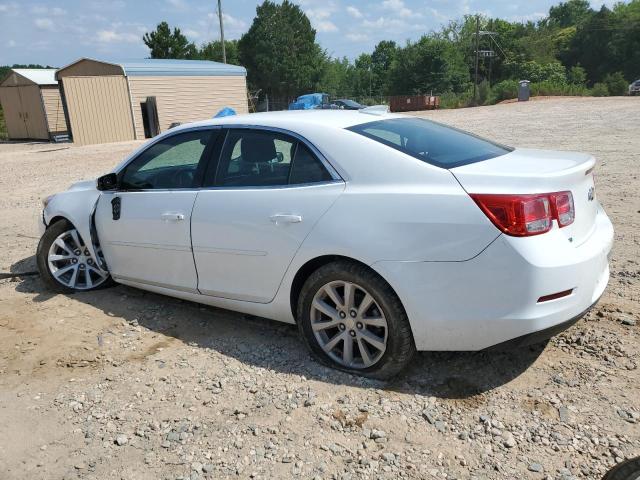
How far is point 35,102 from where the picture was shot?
29.7 metres

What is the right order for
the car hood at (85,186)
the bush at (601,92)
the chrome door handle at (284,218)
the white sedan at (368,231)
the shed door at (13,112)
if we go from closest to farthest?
1. the white sedan at (368,231)
2. the chrome door handle at (284,218)
3. the car hood at (85,186)
4. the shed door at (13,112)
5. the bush at (601,92)

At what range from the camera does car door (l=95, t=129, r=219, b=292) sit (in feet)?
13.3

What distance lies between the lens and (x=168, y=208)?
13.4ft

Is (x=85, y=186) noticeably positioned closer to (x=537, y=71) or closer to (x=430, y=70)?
(x=430, y=70)

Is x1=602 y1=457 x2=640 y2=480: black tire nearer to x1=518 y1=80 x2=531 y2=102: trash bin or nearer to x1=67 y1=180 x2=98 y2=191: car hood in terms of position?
x1=67 y1=180 x2=98 y2=191: car hood

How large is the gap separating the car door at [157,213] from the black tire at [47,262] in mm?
538

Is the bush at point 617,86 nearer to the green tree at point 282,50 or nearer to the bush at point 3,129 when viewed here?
the green tree at point 282,50

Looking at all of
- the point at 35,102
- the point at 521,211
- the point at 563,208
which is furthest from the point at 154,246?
the point at 35,102

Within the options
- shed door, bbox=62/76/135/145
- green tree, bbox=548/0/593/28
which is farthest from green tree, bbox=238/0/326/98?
green tree, bbox=548/0/593/28

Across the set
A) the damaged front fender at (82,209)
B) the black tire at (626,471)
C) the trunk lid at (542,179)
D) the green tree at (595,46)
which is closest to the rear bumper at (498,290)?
the trunk lid at (542,179)

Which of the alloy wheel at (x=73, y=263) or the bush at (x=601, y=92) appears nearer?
the alloy wheel at (x=73, y=263)

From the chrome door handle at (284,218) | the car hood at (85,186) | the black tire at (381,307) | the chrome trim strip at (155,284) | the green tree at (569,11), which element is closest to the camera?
the black tire at (381,307)

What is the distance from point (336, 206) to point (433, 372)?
120 cm

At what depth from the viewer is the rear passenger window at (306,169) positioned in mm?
3414
